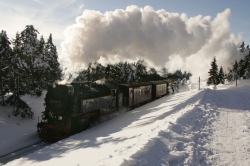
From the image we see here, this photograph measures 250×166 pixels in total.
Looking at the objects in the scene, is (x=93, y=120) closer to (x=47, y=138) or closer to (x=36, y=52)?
(x=47, y=138)

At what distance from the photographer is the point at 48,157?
10516 millimetres

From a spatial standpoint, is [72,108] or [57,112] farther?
[57,112]

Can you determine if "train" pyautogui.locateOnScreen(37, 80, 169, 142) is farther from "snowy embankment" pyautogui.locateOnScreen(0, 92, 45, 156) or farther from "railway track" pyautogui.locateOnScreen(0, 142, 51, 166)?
"snowy embankment" pyautogui.locateOnScreen(0, 92, 45, 156)

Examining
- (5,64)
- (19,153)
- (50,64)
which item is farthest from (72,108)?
(50,64)

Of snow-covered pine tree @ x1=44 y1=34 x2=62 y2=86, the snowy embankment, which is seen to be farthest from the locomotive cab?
snow-covered pine tree @ x1=44 y1=34 x2=62 y2=86

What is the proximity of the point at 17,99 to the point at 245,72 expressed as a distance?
63.8 metres

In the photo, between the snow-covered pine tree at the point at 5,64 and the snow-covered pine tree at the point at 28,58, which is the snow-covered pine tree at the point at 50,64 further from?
the snow-covered pine tree at the point at 5,64

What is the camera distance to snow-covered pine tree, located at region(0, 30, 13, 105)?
2383 cm

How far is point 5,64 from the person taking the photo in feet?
80.6

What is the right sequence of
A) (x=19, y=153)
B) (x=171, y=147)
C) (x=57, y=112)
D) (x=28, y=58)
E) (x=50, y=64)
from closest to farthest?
(x=171, y=147)
(x=19, y=153)
(x=57, y=112)
(x=28, y=58)
(x=50, y=64)

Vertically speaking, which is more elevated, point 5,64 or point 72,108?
point 5,64

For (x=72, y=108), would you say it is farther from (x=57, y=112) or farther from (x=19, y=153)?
(x=19, y=153)

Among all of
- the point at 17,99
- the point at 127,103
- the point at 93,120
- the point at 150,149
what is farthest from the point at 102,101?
the point at 150,149

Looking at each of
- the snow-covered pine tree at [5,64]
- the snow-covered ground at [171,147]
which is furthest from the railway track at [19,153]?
the snow-covered pine tree at [5,64]
